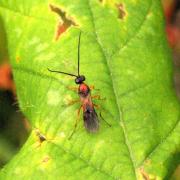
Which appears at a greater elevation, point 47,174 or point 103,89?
point 103,89

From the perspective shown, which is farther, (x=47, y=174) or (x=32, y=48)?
(x=32, y=48)

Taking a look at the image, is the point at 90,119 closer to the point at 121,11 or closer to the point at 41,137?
the point at 41,137

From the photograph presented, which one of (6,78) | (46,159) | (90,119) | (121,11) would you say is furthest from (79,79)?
(6,78)

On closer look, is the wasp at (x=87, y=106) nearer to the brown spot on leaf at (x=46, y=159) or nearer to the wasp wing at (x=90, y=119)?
the wasp wing at (x=90, y=119)

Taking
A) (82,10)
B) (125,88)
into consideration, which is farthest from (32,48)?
(125,88)

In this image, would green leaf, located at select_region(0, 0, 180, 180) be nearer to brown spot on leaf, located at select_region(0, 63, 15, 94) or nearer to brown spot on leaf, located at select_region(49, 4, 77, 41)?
brown spot on leaf, located at select_region(49, 4, 77, 41)

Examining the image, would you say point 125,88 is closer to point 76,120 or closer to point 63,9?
point 76,120
